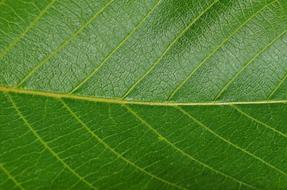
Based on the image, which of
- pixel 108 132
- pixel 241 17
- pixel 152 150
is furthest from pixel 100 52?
pixel 241 17

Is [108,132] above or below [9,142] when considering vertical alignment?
below

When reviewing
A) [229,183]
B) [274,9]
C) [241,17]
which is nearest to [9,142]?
[229,183]

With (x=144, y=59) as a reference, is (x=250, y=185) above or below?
below

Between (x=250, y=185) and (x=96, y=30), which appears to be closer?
(x=96, y=30)

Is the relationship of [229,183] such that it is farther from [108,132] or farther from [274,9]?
[274,9]

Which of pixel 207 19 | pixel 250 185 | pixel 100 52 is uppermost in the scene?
pixel 100 52

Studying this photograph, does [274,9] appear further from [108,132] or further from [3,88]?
[3,88]
